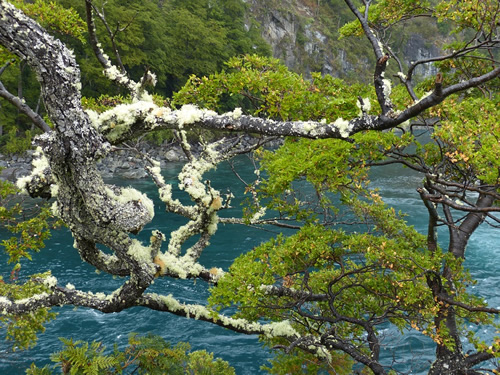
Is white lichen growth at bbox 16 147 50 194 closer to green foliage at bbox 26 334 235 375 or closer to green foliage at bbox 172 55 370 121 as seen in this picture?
green foliage at bbox 26 334 235 375

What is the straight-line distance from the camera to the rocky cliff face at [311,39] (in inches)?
2633

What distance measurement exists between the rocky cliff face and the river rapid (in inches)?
1934

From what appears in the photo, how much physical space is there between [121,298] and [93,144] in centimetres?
315

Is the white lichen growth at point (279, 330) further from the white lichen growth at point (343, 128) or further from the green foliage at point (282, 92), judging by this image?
the white lichen growth at point (343, 128)

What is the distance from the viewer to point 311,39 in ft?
236

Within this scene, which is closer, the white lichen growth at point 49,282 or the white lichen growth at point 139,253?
the white lichen growth at point 139,253

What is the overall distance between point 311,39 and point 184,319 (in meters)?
69.5

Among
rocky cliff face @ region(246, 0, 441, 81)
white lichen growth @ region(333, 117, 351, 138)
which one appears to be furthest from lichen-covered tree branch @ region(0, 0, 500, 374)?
rocky cliff face @ region(246, 0, 441, 81)

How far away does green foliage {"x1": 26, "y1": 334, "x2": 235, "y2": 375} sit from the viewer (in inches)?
241

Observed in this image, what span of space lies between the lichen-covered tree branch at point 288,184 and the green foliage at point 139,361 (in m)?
0.94

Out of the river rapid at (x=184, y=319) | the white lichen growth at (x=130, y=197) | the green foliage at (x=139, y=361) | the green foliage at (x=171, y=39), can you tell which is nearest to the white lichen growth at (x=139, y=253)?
the white lichen growth at (x=130, y=197)

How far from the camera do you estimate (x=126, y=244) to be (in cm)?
456

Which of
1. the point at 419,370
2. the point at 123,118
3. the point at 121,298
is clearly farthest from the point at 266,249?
the point at 419,370

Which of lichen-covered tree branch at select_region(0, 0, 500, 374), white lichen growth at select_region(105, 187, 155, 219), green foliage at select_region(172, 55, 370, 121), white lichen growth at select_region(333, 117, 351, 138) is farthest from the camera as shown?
green foliage at select_region(172, 55, 370, 121)
